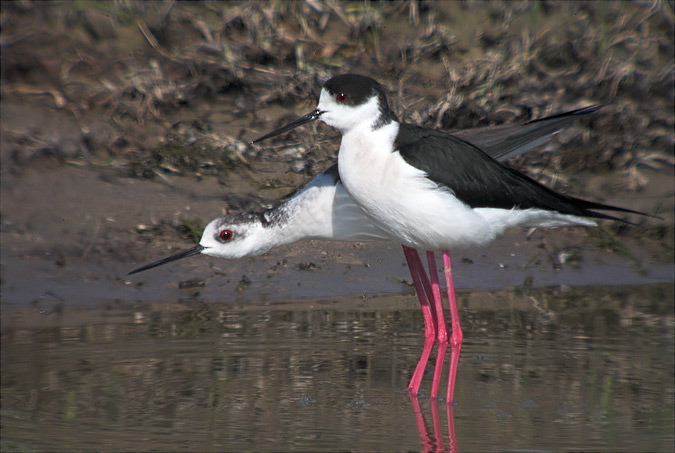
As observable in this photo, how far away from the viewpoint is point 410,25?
7066 millimetres

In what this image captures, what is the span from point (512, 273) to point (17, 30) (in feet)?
12.9

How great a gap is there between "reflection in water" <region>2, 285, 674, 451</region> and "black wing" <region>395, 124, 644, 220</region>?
2.20 feet

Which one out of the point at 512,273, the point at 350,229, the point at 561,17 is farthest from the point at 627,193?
the point at 350,229

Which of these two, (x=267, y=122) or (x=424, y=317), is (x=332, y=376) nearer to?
(x=424, y=317)

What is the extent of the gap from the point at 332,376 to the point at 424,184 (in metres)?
0.87

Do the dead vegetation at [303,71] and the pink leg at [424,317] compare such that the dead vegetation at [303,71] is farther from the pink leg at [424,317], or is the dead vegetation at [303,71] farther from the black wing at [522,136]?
the pink leg at [424,317]

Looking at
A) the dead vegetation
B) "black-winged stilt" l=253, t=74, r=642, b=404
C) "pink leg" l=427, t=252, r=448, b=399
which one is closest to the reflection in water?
"pink leg" l=427, t=252, r=448, b=399

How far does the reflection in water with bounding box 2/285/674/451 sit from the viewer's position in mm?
3275

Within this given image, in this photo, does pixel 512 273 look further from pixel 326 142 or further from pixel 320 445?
pixel 320 445

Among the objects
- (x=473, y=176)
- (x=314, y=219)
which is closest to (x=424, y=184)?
(x=473, y=176)

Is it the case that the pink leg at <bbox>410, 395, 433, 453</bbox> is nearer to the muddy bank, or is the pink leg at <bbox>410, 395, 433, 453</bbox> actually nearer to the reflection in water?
the reflection in water

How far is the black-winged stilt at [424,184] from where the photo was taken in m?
3.66

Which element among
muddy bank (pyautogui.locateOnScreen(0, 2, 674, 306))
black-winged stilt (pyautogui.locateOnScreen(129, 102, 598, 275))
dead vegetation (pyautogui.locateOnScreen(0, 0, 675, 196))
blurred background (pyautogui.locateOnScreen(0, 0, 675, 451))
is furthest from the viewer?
dead vegetation (pyautogui.locateOnScreen(0, 0, 675, 196))

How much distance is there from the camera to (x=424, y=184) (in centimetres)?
365
